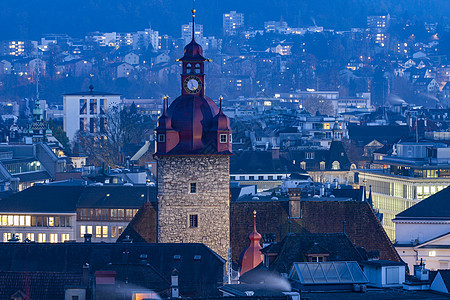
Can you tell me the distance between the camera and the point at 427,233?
8319cm

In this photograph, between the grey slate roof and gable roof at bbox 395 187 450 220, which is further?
the grey slate roof

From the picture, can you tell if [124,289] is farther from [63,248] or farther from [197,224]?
[197,224]

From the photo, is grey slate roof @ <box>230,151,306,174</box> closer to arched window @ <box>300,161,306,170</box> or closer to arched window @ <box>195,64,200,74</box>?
arched window @ <box>300,161,306,170</box>

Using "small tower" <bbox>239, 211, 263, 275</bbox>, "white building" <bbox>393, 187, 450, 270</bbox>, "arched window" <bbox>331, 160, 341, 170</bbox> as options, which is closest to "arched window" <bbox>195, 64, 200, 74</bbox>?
"small tower" <bbox>239, 211, 263, 275</bbox>

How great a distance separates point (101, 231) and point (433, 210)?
922 inches

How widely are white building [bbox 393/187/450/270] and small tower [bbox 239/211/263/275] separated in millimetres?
18908

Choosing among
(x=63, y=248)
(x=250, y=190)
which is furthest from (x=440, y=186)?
(x=63, y=248)

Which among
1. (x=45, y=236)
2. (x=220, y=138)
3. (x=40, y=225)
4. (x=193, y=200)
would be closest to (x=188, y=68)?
(x=220, y=138)

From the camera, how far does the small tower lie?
59406 mm

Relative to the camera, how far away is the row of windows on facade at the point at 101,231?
9838 centimetres

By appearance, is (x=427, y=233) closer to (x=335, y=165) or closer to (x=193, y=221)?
(x=193, y=221)

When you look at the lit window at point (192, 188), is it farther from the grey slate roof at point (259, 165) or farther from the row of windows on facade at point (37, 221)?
the grey slate roof at point (259, 165)

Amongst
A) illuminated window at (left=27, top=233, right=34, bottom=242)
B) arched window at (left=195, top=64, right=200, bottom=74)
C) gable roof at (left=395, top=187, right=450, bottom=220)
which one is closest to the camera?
arched window at (left=195, top=64, right=200, bottom=74)

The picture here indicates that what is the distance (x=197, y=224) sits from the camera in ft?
208
